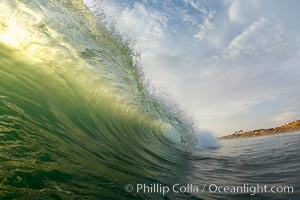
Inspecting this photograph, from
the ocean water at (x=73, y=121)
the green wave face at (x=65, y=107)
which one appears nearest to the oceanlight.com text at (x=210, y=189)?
the ocean water at (x=73, y=121)

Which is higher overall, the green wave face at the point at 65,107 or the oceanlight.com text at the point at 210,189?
the green wave face at the point at 65,107

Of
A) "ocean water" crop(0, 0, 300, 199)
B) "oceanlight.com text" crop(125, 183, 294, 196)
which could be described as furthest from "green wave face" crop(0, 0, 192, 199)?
"oceanlight.com text" crop(125, 183, 294, 196)

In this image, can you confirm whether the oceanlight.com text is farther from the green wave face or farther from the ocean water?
the green wave face

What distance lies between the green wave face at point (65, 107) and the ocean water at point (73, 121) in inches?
0.8

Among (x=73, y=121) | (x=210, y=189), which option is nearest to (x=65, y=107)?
(x=73, y=121)

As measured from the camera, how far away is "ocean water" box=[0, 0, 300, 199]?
3.50m

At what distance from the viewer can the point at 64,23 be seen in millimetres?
7203

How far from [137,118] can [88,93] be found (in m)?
3.88

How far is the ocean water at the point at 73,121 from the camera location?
11.5 ft

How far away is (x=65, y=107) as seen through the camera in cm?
636

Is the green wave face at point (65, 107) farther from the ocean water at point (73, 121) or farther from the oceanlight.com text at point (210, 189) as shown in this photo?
the oceanlight.com text at point (210, 189)

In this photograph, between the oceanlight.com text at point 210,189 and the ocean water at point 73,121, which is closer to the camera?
the ocean water at point 73,121

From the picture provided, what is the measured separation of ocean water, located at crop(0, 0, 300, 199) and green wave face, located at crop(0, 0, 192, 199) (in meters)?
0.02

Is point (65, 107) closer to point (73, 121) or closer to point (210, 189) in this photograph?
point (73, 121)
